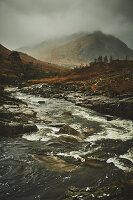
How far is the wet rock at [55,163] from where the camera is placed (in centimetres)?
877

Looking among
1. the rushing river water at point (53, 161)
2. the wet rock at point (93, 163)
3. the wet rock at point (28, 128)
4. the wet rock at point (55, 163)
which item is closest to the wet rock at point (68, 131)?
the rushing river water at point (53, 161)

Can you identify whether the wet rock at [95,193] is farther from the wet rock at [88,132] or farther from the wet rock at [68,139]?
the wet rock at [88,132]

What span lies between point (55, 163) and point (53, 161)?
25cm

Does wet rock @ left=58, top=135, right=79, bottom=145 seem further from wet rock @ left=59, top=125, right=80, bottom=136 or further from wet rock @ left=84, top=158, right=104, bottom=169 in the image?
wet rock @ left=84, top=158, right=104, bottom=169

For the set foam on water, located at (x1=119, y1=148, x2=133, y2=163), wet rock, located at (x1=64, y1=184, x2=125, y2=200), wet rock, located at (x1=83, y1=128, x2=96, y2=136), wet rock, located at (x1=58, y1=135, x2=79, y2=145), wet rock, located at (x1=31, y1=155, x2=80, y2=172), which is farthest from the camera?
wet rock, located at (x1=83, y1=128, x2=96, y2=136)

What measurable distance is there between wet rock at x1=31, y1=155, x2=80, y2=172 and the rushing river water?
55mm

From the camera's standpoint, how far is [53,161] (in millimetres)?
9422

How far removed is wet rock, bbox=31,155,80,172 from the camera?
8773 mm

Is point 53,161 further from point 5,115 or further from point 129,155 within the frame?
point 5,115

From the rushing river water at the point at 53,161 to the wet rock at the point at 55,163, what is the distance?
55mm

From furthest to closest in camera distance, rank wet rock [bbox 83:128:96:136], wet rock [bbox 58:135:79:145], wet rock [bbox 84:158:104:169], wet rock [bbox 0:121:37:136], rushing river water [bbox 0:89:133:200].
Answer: wet rock [bbox 83:128:96:136] < wet rock [bbox 0:121:37:136] < wet rock [bbox 58:135:79:145] < wet rock [bbox 84:158:104:169] < rushing river water [bbox 0:89:133:200]

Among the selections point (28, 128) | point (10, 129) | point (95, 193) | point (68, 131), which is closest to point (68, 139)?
point (68, 131)

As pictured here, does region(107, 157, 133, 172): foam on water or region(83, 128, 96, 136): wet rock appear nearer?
region(107, 157, 133, 172): foam on water

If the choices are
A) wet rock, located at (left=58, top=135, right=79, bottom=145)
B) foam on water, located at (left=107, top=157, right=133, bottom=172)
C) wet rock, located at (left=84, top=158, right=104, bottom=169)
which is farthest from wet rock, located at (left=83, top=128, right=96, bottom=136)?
wet rock, located at (left=84, top=158, right=104, bottom=169)
